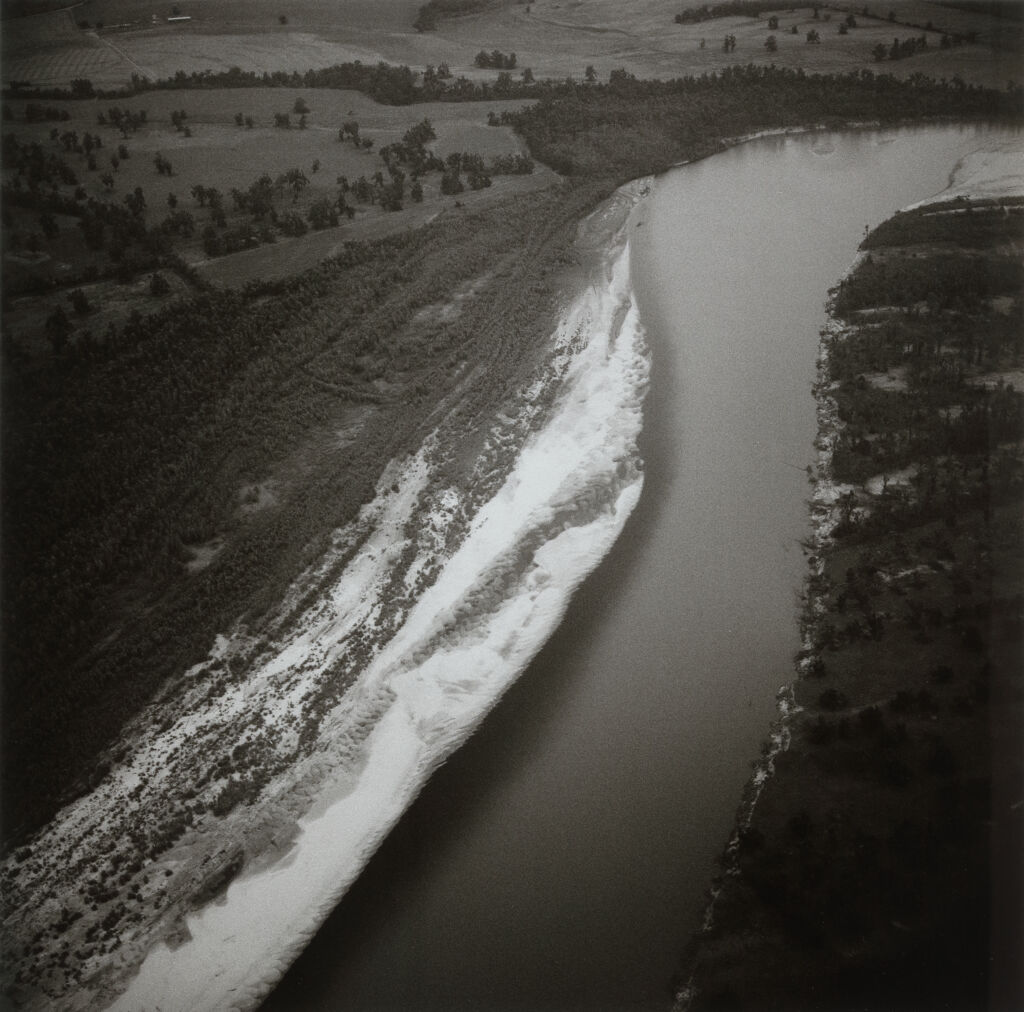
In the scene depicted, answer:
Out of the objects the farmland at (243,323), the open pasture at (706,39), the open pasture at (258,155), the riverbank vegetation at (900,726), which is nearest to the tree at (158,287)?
the farmland at (243,323)

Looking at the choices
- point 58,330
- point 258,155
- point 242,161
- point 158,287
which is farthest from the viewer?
point 258,155

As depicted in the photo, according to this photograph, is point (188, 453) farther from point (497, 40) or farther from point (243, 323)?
point (497, 40)

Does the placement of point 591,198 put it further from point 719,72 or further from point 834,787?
point 834,787

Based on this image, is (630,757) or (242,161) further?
(242,161)

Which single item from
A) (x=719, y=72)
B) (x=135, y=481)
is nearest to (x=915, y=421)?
(x=135, y=481)

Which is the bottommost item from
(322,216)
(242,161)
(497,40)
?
(322,216)

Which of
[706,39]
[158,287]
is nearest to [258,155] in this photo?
[158,287]

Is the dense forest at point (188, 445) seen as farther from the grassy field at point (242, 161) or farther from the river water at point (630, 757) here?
the river water at point (630, 757)
